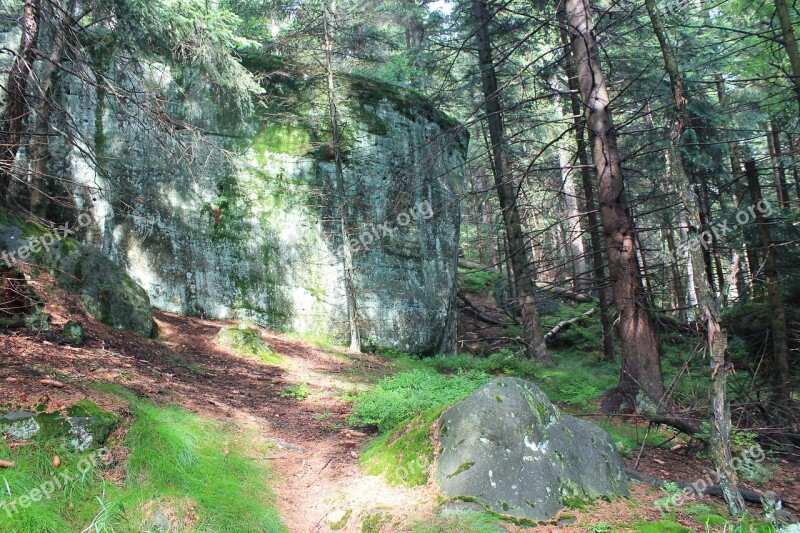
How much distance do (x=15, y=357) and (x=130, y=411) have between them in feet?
5.54

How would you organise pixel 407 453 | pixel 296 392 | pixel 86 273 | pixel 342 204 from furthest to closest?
pixel 342 204
pixel 86 273
pixel 296 392
pixel 407 453

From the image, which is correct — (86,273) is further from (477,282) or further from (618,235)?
(477,282)

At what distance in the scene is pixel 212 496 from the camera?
3963mm

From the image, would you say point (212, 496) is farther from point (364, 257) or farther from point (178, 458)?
point (364, 257)

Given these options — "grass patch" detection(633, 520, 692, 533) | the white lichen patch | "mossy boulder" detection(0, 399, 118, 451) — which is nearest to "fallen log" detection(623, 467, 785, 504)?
"grass patch" detection(633, 520, 692, 533)

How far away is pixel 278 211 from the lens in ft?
42.9

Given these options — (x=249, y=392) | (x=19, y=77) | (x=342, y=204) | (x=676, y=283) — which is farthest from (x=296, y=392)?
(x=676, y=283)

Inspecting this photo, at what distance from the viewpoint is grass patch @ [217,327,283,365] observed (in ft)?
32.4

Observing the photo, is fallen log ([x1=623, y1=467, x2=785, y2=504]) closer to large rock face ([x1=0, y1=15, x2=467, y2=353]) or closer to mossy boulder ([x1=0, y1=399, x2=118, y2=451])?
mossy boulder ([x1=0, y1=399, x2=118, y2=451])

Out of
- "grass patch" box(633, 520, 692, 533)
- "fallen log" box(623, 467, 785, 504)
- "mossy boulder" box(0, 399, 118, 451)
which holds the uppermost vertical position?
"mossy boulder" box(0, 399, 118, 451)

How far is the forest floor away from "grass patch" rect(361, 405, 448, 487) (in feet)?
0.37

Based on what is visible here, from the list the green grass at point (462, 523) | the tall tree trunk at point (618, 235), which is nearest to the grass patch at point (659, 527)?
the green grass at point (462, 523)

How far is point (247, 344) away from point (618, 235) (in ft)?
23.8

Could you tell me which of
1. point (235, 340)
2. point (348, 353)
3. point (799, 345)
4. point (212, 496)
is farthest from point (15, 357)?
point (799, 345)
